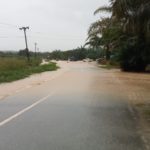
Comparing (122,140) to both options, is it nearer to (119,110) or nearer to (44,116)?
(44,116)

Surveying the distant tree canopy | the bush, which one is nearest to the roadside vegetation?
the bush

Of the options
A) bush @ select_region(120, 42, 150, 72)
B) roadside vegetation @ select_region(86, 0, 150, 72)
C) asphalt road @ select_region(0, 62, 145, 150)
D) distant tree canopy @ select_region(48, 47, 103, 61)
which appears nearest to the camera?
asphalt road @ select_region(0, 62, 145, 150)

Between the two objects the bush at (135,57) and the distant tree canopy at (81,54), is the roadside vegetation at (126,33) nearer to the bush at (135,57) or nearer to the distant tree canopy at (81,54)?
the bush at (135,57)

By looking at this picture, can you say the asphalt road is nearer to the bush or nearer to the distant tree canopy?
the bush

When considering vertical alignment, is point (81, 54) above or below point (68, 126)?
below

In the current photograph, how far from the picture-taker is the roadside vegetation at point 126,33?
57.2 feet

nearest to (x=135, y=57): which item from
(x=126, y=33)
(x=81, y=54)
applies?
(x=126, y=33)

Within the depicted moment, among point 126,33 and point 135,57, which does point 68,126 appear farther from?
point 135,57

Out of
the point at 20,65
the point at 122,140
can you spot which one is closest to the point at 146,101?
the point at 122,140

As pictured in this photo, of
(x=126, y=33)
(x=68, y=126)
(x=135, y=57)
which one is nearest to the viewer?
(x=68, y=126)

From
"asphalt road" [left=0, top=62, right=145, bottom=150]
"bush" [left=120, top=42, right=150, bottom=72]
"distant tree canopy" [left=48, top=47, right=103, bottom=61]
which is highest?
Result: "asphalt road" [left=0, top=62, right=145, bottom=150]

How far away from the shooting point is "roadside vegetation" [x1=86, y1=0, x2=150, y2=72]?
17422 mm

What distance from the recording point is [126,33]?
99.4 ft

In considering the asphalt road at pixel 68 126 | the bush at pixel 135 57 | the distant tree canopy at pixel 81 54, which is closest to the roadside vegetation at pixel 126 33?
the bush at pixel 135 57
